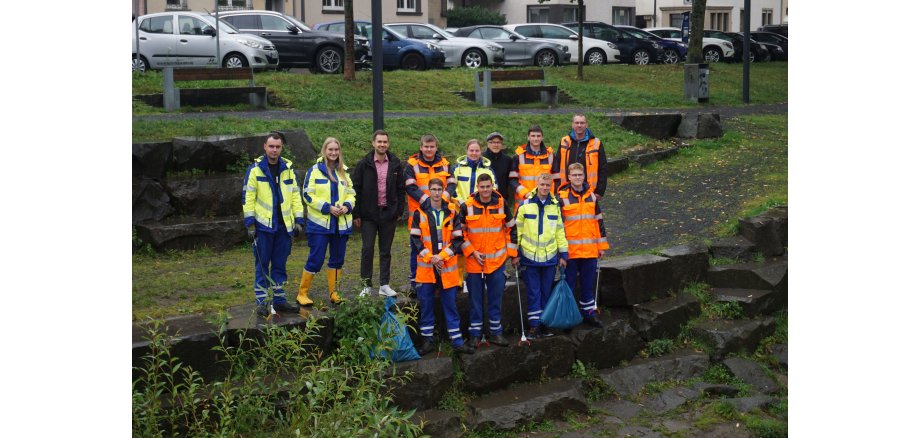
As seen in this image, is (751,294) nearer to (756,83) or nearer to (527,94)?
(527,94)

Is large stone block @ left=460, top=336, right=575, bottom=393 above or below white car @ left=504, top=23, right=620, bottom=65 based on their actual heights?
below

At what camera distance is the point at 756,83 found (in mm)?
29406

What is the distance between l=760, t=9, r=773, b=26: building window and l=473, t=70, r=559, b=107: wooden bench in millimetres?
40952

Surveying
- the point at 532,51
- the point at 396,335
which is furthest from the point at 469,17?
the point at 396,335

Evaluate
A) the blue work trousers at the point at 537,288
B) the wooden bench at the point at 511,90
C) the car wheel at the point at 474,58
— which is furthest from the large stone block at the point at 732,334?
the car wheel at the point at 474,58

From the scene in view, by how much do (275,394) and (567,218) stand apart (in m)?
3.99

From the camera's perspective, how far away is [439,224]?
10.3 m

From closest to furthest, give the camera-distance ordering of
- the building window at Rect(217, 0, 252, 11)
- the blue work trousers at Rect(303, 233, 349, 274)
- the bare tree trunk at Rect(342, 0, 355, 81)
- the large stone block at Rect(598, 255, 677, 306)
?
1. the blue work trousers at Rect(303, 233, 349, 274)
2. the large stone block at Rect(598, 255, 677, 306)
3. the bare tree trunk at Rect(342, 0, 355, 81)
4. the building window at Rect(217, 0, 252, 11)

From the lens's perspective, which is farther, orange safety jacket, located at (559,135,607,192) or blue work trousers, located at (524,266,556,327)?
orange safety jacket, located at (559,135,607,192)

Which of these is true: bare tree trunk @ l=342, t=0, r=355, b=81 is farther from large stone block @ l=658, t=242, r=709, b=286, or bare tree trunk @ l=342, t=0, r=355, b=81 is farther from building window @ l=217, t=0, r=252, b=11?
building window @ l=217, t=0, r=252, b=11

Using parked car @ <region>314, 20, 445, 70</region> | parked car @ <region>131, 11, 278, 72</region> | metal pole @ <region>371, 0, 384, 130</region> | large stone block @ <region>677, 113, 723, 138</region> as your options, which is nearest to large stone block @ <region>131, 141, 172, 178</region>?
metal pole @ <region>371, 0, 384, 130</region>

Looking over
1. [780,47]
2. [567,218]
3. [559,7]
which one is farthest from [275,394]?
[559,7]

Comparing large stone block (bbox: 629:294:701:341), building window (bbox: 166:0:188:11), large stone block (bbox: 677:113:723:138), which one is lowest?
large stone block (bbox: 629:294:701:341)

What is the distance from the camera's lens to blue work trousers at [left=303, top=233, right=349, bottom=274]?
34.4 ft
